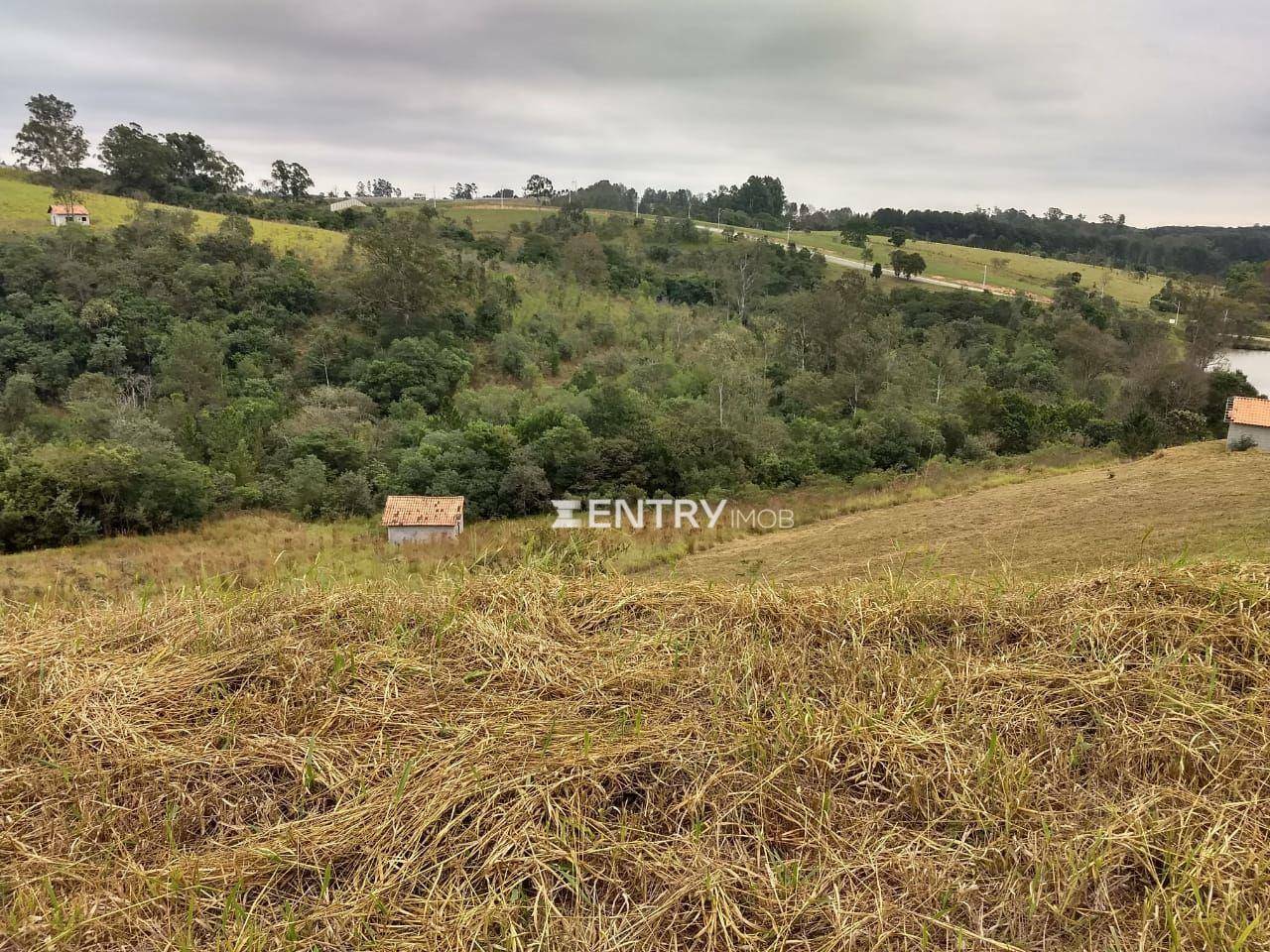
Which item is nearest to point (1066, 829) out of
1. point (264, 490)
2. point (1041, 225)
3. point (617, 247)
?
point (264, 490)

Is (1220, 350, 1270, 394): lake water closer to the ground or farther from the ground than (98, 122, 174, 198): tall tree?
closer to the ground

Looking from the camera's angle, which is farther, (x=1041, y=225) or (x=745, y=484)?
(x=1041, y=225)

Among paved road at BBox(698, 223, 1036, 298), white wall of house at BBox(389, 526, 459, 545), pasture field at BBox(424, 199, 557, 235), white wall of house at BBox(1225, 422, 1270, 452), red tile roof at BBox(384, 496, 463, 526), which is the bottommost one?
white wall of house at BBox(389, 526, 459, 545)

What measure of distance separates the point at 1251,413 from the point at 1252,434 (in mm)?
448

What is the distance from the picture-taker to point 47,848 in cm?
151

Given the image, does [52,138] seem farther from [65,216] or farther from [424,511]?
[424,511]

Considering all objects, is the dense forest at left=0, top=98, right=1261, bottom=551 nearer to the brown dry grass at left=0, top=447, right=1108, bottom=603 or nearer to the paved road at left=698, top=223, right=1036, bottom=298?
the brown dry grass at left=0, top=447, right=1108, bottom=603

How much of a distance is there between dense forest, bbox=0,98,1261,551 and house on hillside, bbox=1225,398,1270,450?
8.44ft

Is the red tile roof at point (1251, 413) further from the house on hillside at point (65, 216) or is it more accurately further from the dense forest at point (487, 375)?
the house on hillside at point (65, 216)

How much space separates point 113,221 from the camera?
30.9m

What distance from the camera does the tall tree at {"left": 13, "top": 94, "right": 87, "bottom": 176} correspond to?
35.5m

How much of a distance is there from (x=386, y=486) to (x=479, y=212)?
41370mm

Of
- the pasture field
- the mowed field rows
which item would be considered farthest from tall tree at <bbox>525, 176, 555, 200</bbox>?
the mowed field rows

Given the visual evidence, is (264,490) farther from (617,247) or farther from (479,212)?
(479,212)
